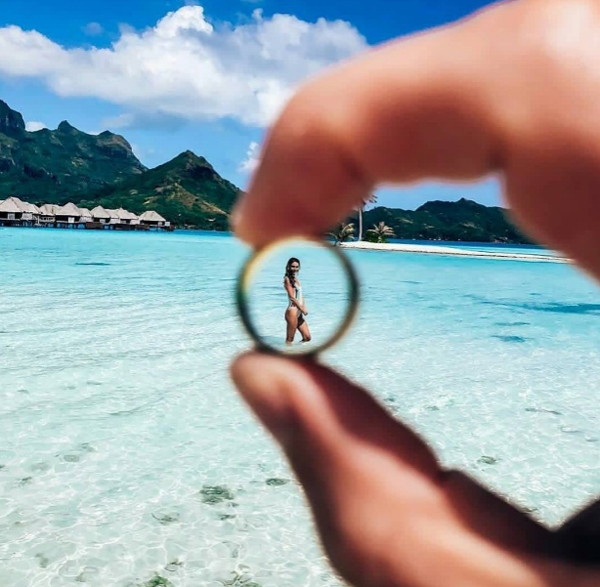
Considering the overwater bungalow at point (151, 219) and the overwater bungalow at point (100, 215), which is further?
the overwater bungalow at point (151, 219)

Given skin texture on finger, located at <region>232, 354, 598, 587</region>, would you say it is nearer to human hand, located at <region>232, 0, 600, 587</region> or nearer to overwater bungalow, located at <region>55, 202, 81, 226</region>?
human hand, located at <region>232, 0, 600, 587</region>

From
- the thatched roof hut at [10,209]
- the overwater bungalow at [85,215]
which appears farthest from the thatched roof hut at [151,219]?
the thatched roof hut at [10,209]

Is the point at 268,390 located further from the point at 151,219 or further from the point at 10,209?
the point at 151,219

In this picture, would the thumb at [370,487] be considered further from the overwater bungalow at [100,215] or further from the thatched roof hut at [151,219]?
the thatched roof hut at [151,219]

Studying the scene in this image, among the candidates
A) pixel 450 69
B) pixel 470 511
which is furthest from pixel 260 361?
pixel 450 69

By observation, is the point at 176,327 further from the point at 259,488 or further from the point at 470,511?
the point at 470,511

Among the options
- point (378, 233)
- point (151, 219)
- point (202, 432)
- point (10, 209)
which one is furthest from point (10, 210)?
point (202, 432)
